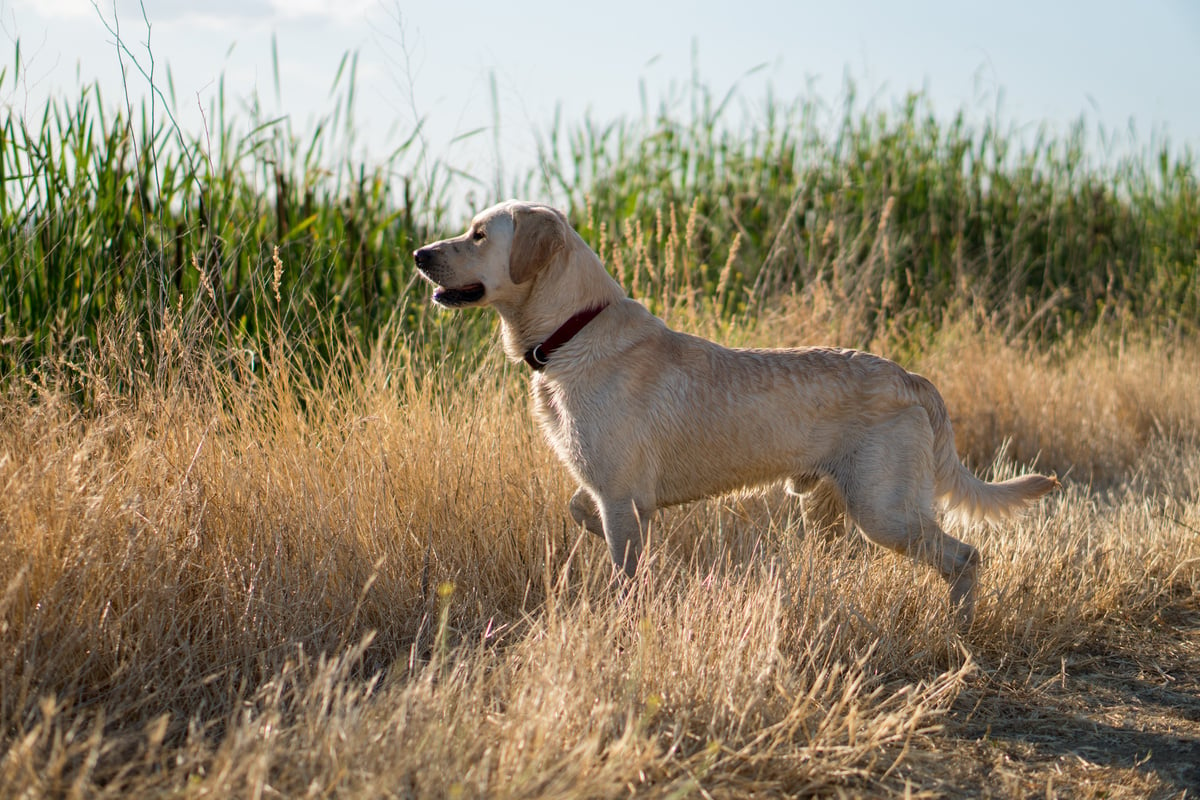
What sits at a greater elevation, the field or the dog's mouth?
the dog's mouth

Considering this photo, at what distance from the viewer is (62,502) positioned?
3096mm

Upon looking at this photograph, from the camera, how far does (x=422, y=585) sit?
147 inches

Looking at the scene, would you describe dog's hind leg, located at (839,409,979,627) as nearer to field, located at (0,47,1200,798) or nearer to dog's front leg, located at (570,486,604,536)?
field, located at (0,47,1200,798)

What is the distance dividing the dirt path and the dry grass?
12mm

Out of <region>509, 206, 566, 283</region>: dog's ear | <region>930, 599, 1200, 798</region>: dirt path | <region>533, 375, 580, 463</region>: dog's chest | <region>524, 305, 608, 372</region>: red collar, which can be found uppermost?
<region>509, 206, 566, 283</region>: dog's ear

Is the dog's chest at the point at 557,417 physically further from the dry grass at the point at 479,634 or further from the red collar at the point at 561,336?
the dry grass at the point at 479,634

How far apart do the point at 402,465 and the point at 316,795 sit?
1991 millimetres

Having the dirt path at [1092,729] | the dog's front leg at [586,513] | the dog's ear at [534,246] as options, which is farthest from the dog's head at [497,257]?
the dirt path at [1092,729]

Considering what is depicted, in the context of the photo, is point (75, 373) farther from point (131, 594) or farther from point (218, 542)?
point (131, 594)

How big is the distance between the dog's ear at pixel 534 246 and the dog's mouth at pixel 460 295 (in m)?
0.15

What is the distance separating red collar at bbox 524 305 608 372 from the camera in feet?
12.7

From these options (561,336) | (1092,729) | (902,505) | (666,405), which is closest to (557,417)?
(561,336)

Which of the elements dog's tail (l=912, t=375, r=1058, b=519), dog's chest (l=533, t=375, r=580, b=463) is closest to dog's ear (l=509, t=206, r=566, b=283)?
dog's chest (l=533, t=375, r=580, b=463)

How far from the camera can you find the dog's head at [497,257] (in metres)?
3.83
